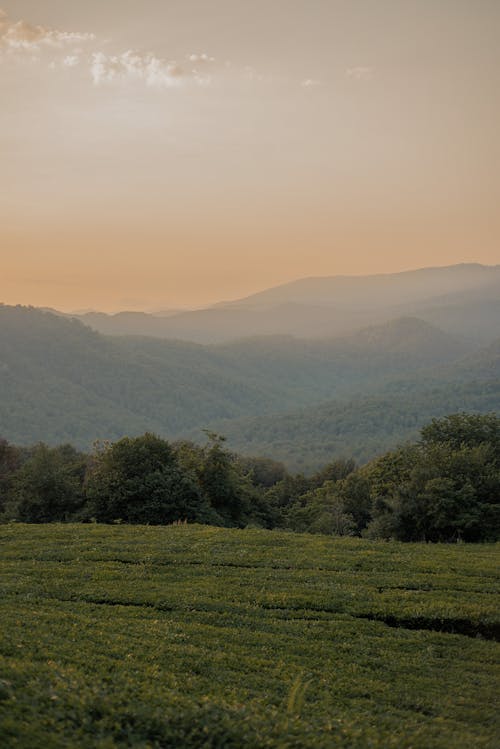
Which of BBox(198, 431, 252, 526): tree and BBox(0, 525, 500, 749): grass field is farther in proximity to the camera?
BBox(198, 431, 252, 526): tree

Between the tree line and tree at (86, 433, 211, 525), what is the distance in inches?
3.0

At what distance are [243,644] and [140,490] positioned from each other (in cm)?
2627

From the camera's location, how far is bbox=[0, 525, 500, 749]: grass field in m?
9.73

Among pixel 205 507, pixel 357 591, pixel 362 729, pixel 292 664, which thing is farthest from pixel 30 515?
pixel 362 729

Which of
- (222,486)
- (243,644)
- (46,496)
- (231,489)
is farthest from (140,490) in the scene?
(243,644)

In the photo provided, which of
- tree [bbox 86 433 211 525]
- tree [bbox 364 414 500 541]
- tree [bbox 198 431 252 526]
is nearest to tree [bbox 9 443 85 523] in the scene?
tree [bbox 86 433 211 525]

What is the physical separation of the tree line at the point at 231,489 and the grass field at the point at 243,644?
957cm

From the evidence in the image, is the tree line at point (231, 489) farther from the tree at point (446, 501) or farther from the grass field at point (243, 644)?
the grass field at point (243, 644)

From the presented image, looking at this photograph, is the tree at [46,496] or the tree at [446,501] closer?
the tree at [446,501]

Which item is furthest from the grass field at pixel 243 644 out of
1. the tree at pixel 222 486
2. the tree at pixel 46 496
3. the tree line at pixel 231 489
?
the tree at pixel 222 486

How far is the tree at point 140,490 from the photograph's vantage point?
40.2 m

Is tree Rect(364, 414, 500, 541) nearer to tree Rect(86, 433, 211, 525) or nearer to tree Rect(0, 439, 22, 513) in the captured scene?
tree Rect(86, 433, 211, 525)

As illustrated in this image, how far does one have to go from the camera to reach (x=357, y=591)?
20328 mm

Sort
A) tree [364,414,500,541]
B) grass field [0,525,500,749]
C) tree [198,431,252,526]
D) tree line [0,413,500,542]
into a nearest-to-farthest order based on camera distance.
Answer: grass field [0,525,500,749], tree [364,414,500,541], tree line [0,413,500,542], tree [198,431,252,526]
